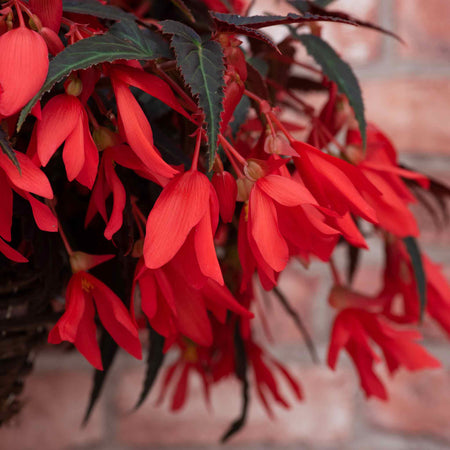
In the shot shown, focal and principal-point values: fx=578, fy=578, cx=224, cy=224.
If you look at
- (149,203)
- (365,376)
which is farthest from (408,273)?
(149,203)

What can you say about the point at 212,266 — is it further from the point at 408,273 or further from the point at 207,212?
the point at 408,273

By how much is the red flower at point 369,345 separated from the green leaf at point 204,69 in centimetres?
19

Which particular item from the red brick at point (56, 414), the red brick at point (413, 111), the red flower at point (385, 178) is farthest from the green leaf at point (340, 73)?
the red brick at point (56, 414)

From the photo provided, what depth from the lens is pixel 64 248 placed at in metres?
0.28

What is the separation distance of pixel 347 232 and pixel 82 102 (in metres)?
0.11

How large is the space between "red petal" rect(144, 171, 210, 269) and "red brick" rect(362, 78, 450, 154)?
0.47 meters

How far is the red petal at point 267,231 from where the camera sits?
0.20 m

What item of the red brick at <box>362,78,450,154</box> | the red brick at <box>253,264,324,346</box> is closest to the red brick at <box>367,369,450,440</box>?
the red brick at <box>253,264,324,346</box>

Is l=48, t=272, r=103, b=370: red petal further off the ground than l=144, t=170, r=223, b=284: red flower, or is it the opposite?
l=144, t=170, r=223, b=284: red flower

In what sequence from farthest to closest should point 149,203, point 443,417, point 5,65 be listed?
point 443,417
point 149,203
point 5,65

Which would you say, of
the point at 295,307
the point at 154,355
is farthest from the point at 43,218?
the point at 295,307

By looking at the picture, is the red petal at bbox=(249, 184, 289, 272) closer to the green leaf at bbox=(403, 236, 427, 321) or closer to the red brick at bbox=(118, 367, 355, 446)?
the green leaf at bbox=(403, 236, 427, 321)

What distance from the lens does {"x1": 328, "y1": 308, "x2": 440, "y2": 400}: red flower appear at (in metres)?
0.34

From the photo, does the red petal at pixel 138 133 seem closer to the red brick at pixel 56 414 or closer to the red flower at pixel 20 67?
the red flower at pixel 20 67
